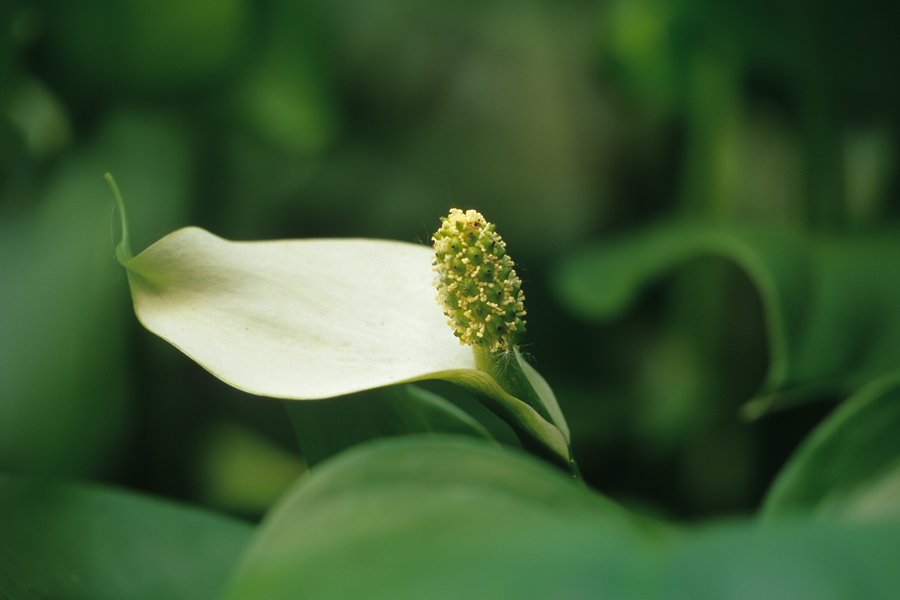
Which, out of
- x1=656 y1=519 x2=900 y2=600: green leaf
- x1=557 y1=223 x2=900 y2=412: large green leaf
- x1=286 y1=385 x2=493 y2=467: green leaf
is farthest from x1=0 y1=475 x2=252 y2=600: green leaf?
x1=557 y1=223 x2=900 y2=412: large green leaf

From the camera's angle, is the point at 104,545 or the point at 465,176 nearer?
the point at 104,545

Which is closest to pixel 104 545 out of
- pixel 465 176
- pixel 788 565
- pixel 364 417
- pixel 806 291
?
pixel 364 417

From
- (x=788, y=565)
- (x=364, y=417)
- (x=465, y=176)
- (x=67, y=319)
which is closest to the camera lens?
(x=788, y=565)

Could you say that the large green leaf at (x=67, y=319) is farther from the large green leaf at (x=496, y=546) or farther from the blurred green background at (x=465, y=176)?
the large green leaf at (x=496, y=546)

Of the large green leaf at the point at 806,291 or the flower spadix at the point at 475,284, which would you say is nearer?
the flower spadix at the point at 475,284

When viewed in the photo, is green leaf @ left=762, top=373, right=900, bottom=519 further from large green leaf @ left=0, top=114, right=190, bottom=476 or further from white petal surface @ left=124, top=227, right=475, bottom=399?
large green leaf @ left=0, top=114, right=190, bottom=476

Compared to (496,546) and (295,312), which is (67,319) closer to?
(295,312)

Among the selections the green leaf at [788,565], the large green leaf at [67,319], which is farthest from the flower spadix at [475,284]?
the large green leaf at [67,319]
